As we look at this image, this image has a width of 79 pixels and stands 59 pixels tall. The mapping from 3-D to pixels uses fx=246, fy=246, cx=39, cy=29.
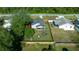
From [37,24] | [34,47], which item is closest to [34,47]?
[34,47]

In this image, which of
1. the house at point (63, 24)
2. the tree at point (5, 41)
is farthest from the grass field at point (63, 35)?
the tree at point (5, 41)

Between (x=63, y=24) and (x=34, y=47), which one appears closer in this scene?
(x=34, y=47)

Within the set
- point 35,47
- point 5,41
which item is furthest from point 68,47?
point 5,41

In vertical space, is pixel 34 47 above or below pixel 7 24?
below

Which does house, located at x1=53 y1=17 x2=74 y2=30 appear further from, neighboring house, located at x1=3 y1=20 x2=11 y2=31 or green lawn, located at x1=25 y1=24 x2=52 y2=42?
neighboring house, located at x1=3 y1=20 x2=11 y2=31

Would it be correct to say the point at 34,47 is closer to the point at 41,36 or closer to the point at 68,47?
the point at 41,36

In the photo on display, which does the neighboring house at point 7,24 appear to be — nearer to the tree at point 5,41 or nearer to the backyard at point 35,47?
the tree at point 5,41
